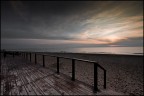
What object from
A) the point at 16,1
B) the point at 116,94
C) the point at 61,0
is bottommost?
the point at 116,94

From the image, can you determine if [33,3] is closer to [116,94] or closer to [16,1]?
[16,1]

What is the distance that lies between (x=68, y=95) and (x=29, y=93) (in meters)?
1.48

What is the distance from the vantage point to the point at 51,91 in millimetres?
4074

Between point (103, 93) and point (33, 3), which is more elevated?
point (33, 3)

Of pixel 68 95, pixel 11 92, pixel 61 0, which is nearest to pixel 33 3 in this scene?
pixel 61 0

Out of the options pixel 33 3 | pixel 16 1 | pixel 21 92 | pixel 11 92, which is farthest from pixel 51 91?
pixel 33 3

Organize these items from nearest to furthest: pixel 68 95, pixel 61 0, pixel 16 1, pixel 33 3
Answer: pixel 68 95 < pixel 16 1 < pixel 61 0 < pixel 33 3

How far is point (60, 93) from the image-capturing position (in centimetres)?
389

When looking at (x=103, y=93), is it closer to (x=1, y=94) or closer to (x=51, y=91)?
(x=51, y=91)

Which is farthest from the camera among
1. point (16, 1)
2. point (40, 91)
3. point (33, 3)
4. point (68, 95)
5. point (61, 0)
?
point (33, 3)

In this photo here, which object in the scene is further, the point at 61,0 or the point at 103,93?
the point at 61,0

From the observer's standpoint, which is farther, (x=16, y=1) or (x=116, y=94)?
(x=16, y=1)

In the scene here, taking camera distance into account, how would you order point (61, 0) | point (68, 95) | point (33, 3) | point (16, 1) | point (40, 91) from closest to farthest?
point (68, 95)
point (40, 91)
point (16, 1)
point (61, 0)
point (33, 3)

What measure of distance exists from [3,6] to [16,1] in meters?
4.28
